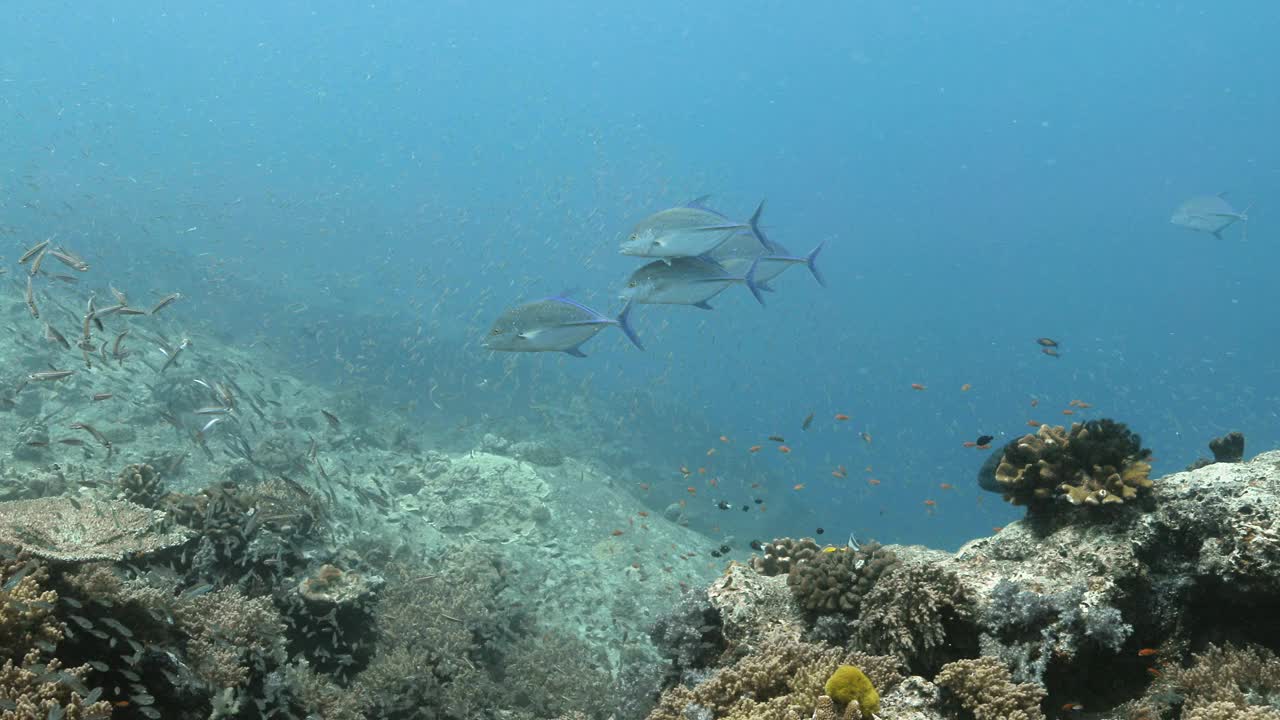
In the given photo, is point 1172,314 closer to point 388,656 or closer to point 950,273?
point 950,273

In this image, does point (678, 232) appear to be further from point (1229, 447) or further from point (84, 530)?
point (1229, 447)

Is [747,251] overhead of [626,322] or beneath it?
overhead

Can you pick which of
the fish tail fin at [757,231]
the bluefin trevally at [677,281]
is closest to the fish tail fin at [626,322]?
the bluefin trevally at [677,281]

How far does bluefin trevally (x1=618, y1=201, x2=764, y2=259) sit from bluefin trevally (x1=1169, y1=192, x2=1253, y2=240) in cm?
1151

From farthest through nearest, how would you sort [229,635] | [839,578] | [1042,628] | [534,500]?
[534,500]
[839,578]
[229,635]
[1042,628]

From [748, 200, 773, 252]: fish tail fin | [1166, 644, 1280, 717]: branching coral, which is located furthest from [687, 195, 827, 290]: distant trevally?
[1166, 644, 1280, 717]: branching coral

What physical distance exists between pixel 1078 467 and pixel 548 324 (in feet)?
14.5

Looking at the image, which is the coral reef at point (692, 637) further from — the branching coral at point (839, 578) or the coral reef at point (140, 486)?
the coral reef at point (140, 486)

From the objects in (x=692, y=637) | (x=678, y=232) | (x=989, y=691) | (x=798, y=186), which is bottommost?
(x=692, y=637)

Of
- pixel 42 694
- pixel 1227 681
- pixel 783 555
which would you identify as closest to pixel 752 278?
pixel 783 555

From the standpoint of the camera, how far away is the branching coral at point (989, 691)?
3428 mm

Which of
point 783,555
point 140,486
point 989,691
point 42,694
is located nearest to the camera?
point 42,694

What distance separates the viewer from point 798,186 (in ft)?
565

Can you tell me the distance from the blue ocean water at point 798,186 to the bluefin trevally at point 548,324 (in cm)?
2462
